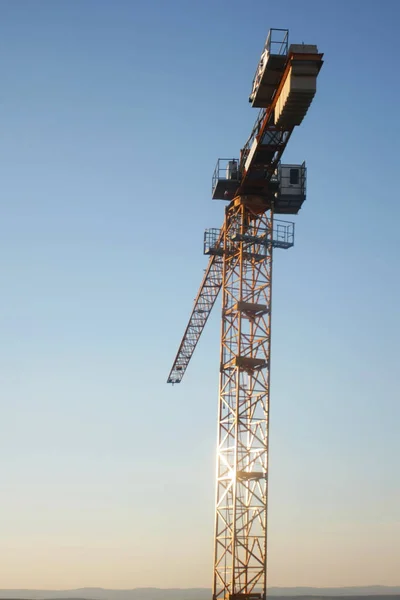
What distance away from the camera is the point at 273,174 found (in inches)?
2263

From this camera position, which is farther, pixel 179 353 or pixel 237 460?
pixel 179 353

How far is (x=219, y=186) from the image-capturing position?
58.6 meters

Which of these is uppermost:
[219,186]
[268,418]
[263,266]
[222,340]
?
[219,186]

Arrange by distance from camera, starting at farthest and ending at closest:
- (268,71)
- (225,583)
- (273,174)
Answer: (273,174), (225,583), (268,71)

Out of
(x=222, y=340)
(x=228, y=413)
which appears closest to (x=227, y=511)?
(x=228, y=413)

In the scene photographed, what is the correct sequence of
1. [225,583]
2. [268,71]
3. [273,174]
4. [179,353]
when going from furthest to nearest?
[179,353]
[273,174]
[225,583]
[268,71]

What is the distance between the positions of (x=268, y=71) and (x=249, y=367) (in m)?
18.8

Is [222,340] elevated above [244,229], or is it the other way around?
[244,229]

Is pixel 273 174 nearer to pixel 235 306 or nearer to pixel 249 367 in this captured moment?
pixel 235 306

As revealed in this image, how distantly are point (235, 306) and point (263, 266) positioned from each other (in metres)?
3.43

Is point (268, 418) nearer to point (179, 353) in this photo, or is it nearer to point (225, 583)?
point (225, 583)

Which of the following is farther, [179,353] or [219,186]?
[179,353]

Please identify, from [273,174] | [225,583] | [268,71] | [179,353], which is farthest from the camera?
[179,353]

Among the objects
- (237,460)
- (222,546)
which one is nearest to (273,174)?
(237,460)
